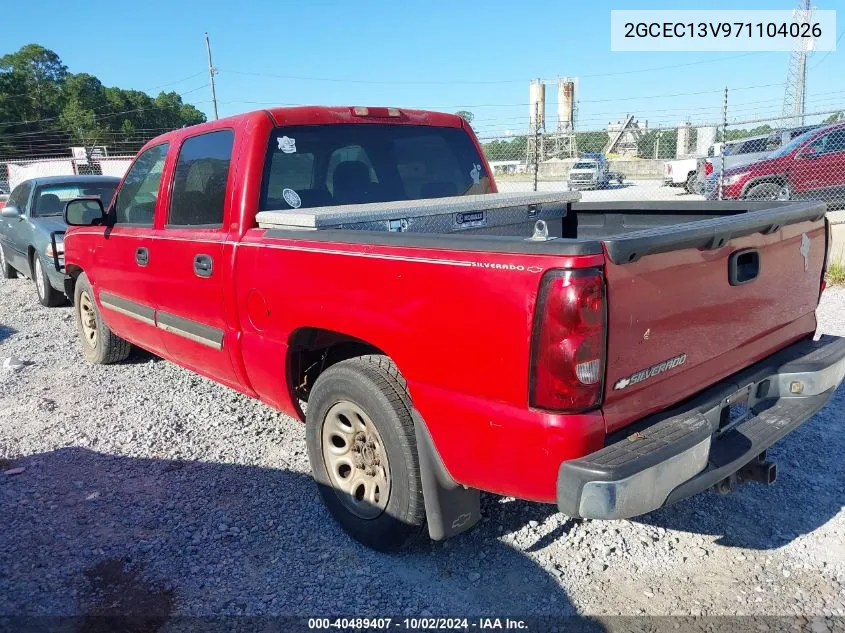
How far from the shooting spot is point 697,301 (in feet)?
8.00

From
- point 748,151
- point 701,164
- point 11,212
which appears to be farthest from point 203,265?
point 748,151

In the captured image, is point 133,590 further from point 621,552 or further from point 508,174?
point 508,174

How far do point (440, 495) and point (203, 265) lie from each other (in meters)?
1.93

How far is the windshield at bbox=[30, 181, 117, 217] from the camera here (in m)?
8.49

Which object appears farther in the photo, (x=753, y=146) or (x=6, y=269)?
(x=753, y=146)

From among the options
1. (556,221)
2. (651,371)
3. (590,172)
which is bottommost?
(651,371)

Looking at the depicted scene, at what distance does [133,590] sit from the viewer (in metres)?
2.81

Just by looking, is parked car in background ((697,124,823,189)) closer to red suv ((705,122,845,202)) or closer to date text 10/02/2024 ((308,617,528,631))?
red suv ((705,122,845,202))

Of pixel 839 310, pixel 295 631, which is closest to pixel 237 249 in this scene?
pixel 295 631

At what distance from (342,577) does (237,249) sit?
5.56 feet

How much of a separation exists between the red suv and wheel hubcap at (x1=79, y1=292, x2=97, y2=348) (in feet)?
34.8

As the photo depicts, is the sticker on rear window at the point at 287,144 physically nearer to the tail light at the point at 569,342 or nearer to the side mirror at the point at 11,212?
the tail light at the point at 569,342

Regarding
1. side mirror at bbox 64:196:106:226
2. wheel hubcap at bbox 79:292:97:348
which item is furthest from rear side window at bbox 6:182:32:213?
side mirror at bbox 64:196:106:226

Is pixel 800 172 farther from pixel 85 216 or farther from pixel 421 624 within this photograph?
pixel 421 624
